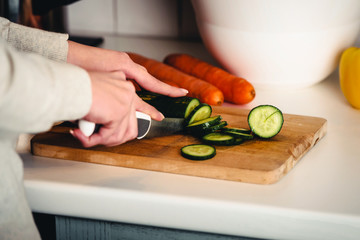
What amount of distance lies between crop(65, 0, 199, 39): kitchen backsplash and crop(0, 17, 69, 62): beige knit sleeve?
838 mm

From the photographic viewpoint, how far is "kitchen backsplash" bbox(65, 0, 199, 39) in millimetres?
1760

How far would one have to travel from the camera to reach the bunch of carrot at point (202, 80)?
3.92 feet

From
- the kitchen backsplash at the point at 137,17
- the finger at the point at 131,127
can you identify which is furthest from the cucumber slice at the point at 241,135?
the kitchen backsplash at the point at 137,17

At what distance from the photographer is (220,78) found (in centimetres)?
128

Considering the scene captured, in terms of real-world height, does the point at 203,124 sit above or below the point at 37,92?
below

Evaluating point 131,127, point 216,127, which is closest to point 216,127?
point 216,127

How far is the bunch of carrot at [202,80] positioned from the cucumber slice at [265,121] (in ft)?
0.71

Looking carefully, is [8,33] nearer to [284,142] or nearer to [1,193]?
[1,193]

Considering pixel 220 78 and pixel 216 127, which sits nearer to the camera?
pixel 216 127

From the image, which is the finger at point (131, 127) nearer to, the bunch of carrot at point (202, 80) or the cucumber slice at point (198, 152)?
the cucumber slice at point (198, 152)

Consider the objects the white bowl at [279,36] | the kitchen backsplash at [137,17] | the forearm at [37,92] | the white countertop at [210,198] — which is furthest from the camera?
the kitchen backsplash at [137,17]

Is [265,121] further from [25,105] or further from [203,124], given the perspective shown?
[25,105]

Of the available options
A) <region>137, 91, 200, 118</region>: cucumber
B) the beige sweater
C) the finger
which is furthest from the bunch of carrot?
the beige sweater

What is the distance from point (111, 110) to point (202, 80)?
0.58 m
